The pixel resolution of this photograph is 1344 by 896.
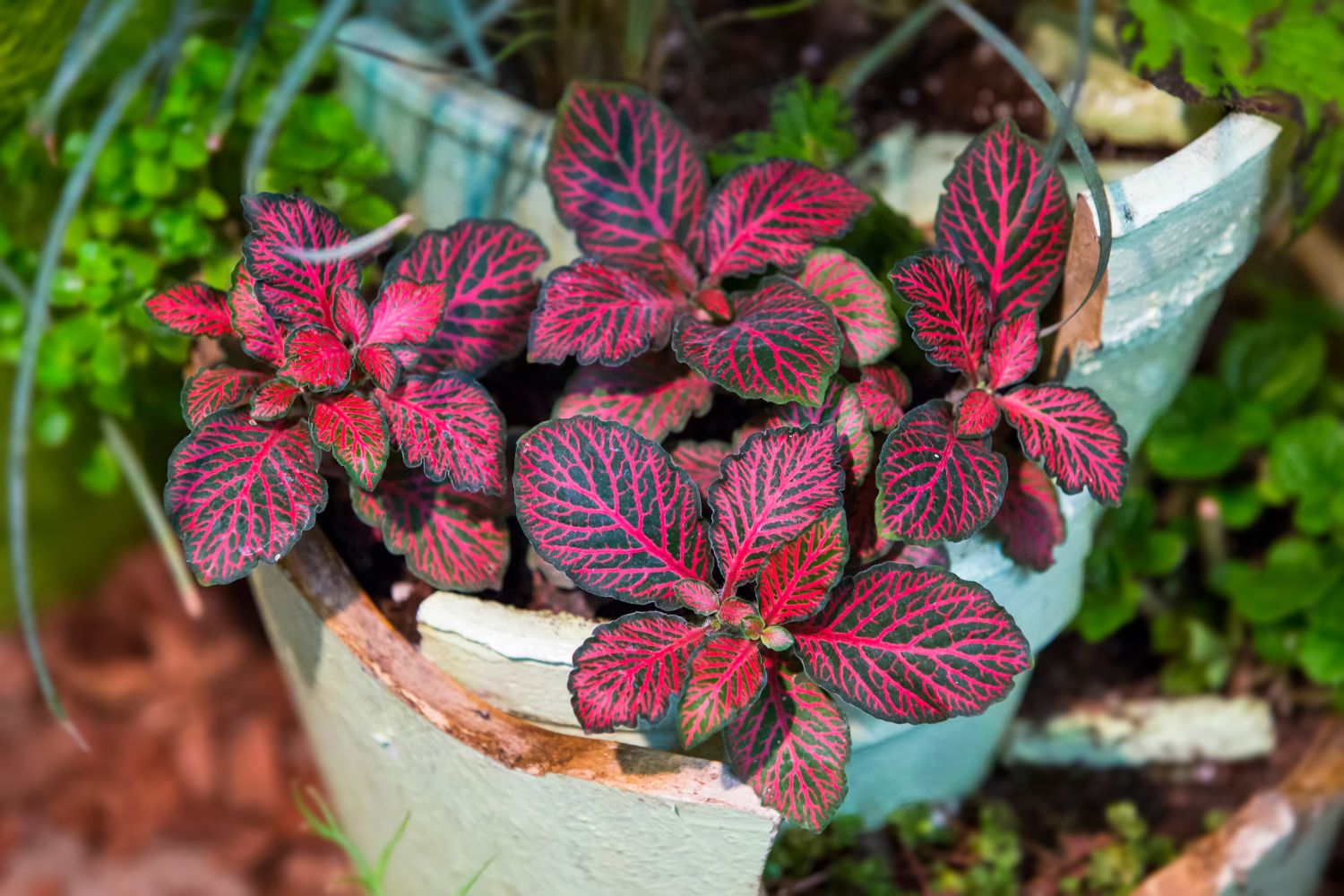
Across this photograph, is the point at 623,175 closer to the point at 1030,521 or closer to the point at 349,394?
the point at 349,394

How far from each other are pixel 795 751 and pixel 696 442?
0.26 meters

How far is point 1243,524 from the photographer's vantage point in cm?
128

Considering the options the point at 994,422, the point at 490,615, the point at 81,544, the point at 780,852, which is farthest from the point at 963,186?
the point at 81,544

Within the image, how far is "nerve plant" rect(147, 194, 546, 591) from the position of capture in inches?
29.0

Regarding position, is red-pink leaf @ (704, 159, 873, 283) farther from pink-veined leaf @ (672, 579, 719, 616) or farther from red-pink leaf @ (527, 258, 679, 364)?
pink-veined leaf @ (672, 579, 719, 616)

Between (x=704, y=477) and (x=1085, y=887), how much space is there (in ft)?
2.14

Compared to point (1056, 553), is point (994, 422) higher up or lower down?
higher up

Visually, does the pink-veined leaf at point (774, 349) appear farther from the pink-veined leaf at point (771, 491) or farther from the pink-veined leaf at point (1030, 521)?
the pink-veined leaf at point (1030, 521)

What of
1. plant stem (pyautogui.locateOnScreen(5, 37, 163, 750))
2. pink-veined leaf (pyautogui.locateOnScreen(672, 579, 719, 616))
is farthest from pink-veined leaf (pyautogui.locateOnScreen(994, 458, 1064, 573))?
plant stem (pyautogui.locateOnScreen(5, 37, 163, 750))

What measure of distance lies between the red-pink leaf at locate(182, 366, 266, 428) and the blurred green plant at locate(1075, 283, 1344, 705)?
0.78 metres

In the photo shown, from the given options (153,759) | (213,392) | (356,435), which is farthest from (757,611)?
(153,759)

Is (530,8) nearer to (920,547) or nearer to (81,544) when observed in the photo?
(920,547)

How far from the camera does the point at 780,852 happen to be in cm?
105

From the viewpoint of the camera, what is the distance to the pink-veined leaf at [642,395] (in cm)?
81
